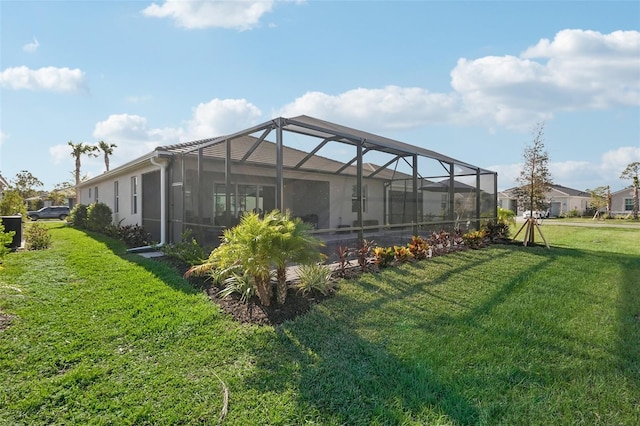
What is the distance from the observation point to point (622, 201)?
39500 millimetres

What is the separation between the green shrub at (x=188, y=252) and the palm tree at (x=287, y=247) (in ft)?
7.87

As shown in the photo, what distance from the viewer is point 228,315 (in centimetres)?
440

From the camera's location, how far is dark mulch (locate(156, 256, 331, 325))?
4273mm

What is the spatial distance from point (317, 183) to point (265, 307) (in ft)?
15.7

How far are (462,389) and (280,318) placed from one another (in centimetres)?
218

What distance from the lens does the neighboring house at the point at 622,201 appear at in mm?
38644

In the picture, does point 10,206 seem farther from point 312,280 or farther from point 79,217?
point 312,280

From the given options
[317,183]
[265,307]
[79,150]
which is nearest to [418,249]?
[317,183]

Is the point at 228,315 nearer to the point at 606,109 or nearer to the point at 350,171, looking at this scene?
the point at 350,171

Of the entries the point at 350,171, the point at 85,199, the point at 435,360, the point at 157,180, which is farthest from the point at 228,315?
the point at 85,199

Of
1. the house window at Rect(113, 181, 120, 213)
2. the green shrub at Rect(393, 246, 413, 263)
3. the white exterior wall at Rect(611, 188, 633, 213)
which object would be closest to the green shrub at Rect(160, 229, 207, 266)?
the green shrub at Rect(393, 246, 413, 263)

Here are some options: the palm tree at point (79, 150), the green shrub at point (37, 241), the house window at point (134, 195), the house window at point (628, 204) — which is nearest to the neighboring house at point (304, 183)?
the house window at point (134, 195)

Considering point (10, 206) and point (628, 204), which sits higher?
point (628, 204)

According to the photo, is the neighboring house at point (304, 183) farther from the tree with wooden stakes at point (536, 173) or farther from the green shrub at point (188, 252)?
the tree with wooden stakes at point (536, 173)
